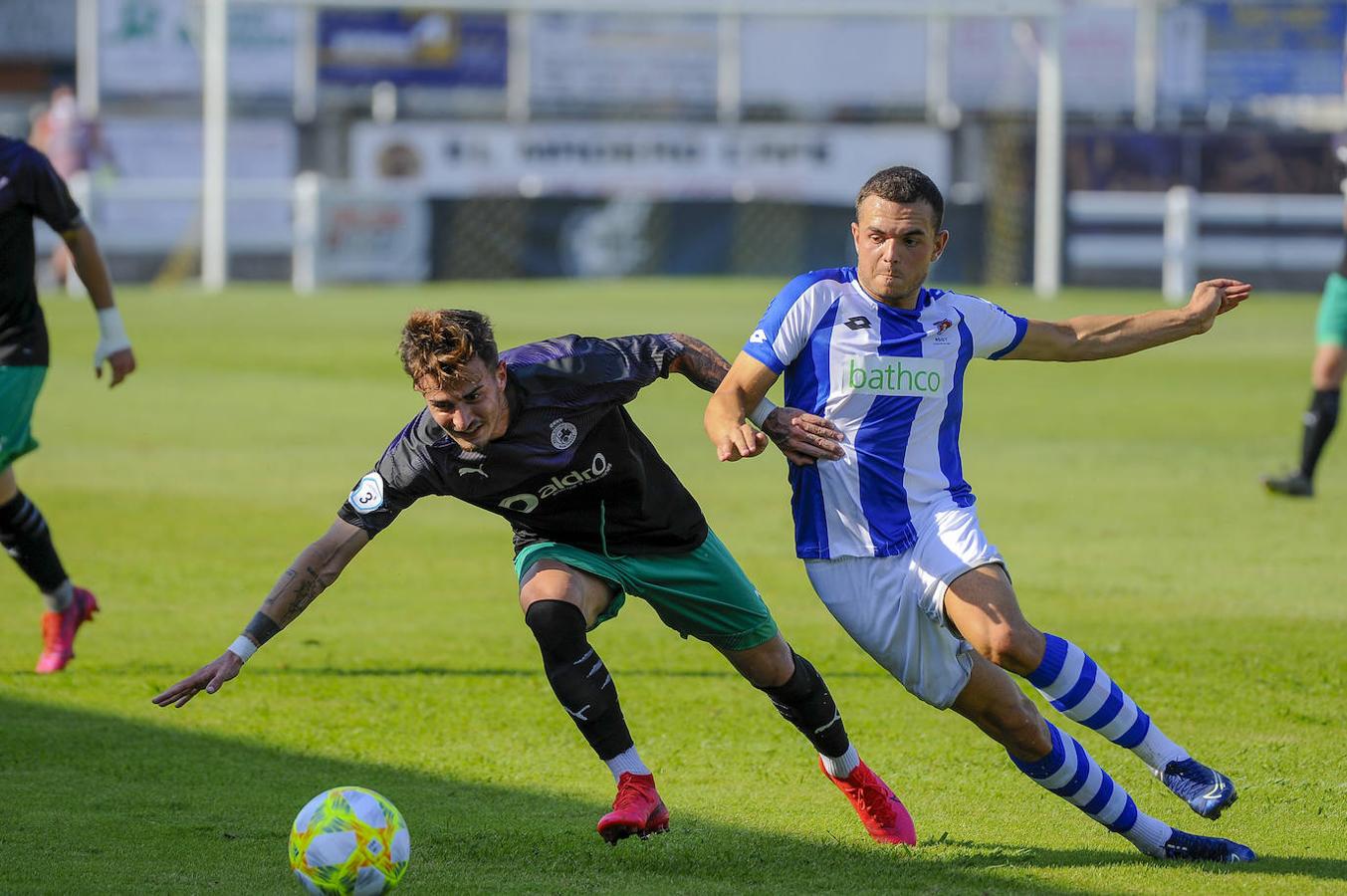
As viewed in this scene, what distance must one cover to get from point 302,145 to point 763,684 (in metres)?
27.0

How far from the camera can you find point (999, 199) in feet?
93.9

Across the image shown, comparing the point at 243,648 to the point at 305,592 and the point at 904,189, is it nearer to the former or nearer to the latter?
the point at 305,592

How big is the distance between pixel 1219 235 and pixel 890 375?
78.3 feet

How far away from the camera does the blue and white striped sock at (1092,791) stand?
508 centimetres

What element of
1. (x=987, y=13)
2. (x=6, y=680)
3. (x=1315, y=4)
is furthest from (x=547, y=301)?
(x=1315, y=4)

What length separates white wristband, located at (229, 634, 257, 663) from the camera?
16.6 ft

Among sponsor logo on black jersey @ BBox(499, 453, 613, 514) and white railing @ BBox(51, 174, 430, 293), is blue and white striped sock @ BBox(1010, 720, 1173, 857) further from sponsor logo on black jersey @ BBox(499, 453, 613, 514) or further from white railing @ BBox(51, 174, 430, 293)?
white railing @ BBox(51, 174, 430, 293)

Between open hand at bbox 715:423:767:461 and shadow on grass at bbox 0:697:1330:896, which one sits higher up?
open hand at bbox 715:423:767:461

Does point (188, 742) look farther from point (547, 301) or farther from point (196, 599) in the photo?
point (547, 301)

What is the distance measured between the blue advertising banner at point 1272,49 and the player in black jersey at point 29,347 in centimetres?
3483

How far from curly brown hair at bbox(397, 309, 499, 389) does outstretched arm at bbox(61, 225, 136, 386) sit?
10.2 feet

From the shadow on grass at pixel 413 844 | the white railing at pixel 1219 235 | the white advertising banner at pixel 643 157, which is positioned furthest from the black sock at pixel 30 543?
the white advertising banner at pixel 643 157

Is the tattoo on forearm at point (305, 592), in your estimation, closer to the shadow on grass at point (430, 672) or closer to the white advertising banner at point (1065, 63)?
the shadow on grass at point (430, 672)

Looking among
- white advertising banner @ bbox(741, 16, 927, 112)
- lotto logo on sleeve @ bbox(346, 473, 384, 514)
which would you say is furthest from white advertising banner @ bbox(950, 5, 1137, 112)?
lotto logo on sleeve @ bbox(346, 473, 384, 514)
